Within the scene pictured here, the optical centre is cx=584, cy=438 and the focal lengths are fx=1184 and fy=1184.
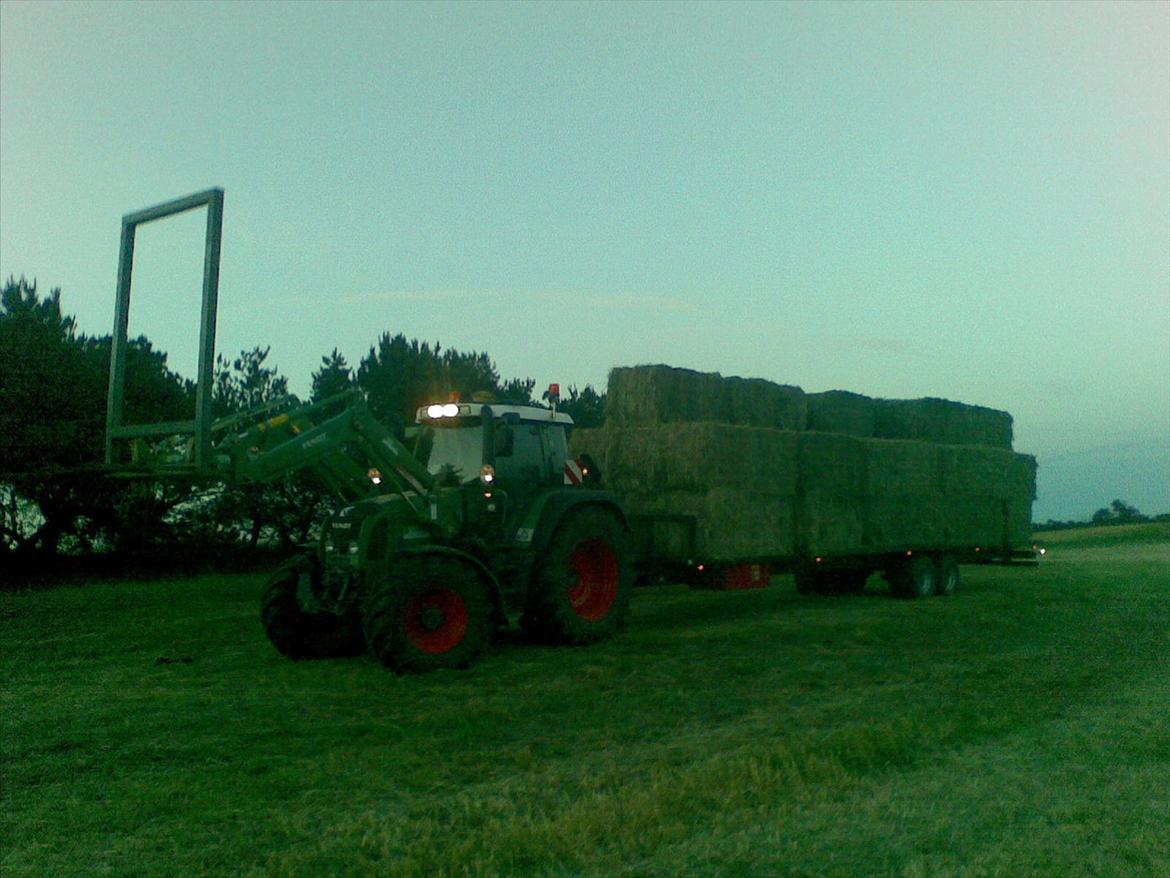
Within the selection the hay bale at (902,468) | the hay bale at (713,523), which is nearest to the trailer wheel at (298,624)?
the hay bale at (713,523)

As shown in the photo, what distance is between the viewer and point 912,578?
17.5 meters

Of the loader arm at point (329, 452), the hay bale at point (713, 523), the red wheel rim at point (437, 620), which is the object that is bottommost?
the red wheel rim at point (437, 620)

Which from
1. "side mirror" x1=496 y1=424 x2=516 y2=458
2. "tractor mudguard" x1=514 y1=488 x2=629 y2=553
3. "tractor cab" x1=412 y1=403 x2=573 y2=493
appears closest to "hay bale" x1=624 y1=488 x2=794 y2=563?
"tractor mudguard" x1=514 y1=488 x2=629 y2=553

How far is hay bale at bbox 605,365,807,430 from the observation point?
14695mm

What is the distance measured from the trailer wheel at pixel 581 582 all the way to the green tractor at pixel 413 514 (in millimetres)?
14

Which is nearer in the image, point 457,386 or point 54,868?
point 54,868

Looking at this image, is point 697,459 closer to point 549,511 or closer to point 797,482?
point 797,482

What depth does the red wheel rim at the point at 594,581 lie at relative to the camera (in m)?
12.2

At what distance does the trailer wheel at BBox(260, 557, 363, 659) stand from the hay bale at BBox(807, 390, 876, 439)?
26.4ft

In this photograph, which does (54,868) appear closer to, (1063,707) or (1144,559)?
(1063,707)

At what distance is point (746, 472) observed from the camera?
47.1 ft

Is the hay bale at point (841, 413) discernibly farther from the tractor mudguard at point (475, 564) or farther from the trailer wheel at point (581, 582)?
the tractor mudguard at point (475, 564)

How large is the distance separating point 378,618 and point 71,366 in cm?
1778

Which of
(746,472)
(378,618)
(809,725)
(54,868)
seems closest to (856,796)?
(809,725)
